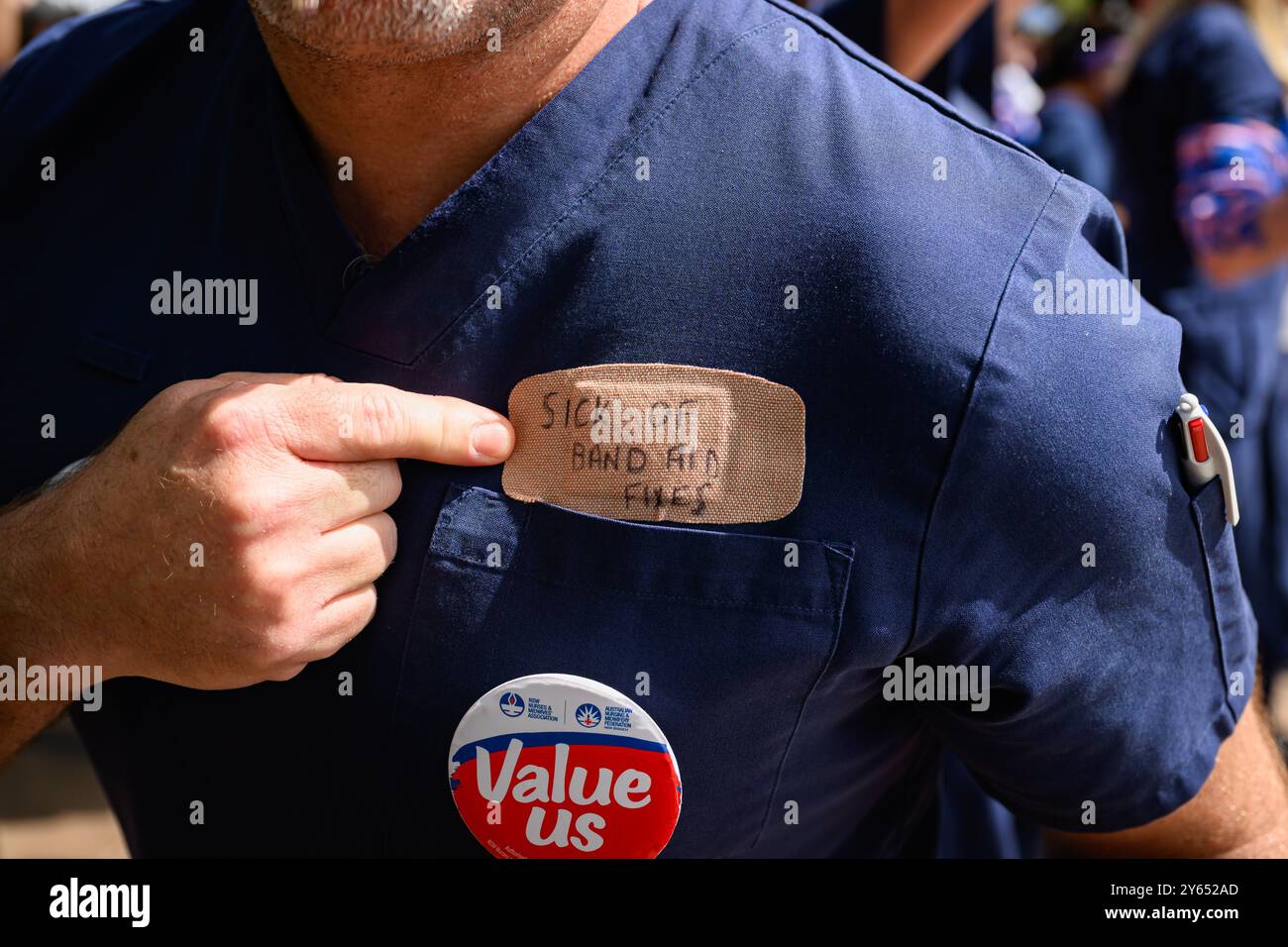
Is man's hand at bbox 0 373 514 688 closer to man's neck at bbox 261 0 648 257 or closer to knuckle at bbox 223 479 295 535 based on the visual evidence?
knuckle at bbox 223 479 295 535

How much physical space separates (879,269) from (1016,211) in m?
0.15

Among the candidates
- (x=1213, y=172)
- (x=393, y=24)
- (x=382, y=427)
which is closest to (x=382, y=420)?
(x=382, y=427)

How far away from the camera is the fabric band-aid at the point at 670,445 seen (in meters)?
1.06

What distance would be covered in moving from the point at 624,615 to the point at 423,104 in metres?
0.50

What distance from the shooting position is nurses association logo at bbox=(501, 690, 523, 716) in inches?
42.9

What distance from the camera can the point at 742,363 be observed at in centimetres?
106

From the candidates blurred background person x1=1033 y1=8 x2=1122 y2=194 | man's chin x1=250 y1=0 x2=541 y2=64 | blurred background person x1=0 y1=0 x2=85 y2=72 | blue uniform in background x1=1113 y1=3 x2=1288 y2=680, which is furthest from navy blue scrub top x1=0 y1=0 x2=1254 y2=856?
blurred background person x1=1033 y1=8 x2=1122 y2=194

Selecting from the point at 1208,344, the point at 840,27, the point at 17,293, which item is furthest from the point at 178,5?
the point at 1208,344

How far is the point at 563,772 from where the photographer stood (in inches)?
43.5

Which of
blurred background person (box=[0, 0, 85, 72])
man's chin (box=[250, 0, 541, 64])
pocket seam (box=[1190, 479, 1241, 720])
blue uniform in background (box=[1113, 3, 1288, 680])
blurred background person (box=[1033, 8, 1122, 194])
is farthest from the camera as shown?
blurred background person (box=[1033, 8, 1122, 194])

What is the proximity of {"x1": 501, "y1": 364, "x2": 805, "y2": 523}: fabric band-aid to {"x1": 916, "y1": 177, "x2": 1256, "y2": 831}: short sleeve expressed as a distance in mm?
153

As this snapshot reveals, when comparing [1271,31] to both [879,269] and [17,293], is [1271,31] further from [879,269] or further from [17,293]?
[17,293]

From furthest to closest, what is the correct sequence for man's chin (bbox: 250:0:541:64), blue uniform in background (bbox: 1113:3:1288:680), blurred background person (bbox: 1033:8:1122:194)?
blurred background person (bbox: 1033:8:1122:194), blue uniform in background (bbox: 1113:3:1288:680), man's chin (bbox: 250:0:541:64)

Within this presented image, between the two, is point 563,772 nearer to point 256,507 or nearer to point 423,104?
point 256,507
